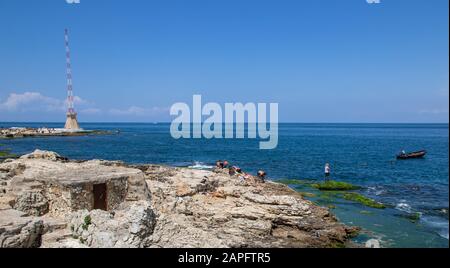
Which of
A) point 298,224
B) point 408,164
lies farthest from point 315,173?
point 298,224

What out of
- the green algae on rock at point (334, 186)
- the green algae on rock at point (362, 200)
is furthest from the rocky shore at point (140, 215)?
the green algae on rock at point (334, 186)

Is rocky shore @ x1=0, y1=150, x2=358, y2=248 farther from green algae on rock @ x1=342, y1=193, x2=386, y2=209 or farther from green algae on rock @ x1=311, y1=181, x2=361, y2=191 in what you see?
green algae on rock @ x1=311, y1=181, x2=361, y2=191

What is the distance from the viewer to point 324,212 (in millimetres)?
27297

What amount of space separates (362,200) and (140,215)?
23.9m

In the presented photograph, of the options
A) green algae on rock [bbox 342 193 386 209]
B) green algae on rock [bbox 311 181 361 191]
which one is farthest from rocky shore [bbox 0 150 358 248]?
green algae on rock [bbox 311 181 361 191]

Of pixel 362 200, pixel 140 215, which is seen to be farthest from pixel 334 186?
pixel 140 215

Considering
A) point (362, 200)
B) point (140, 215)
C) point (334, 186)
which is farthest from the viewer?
point (334, 186)

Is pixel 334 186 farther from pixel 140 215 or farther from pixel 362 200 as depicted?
pixel 140 215

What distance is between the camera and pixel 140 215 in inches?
717

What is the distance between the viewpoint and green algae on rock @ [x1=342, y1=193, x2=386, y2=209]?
33516 millimetres

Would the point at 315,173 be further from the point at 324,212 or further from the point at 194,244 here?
the point at 194,244

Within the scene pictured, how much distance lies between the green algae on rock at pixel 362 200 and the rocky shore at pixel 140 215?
8.21 metres
